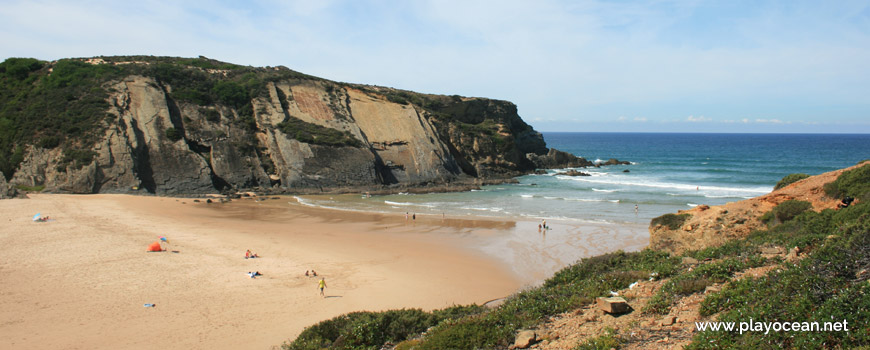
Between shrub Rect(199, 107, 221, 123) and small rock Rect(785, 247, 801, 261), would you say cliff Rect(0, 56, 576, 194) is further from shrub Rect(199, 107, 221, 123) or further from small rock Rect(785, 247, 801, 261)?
small rock Rect(785, 247, 801, 261)

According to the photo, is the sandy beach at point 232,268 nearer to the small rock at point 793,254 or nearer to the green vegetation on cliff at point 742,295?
the green vegetation on cliff at point 742,295

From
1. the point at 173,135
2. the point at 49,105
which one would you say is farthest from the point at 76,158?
the point at 49,105

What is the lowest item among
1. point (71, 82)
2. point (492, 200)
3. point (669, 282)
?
point (492, 200)

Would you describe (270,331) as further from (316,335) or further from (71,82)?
(71,82)

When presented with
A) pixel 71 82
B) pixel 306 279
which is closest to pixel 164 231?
pixel 306 279

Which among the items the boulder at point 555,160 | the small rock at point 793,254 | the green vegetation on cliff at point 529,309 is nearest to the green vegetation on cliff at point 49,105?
the green vegetation on cliff at point 529,309

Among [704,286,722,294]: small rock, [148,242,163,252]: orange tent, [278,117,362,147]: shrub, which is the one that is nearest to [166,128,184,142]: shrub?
[278,117,362,147]: shrub

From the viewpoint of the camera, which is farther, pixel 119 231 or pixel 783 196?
pixel 119 231

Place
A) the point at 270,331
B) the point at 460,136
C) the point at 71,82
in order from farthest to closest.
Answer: the point at 460,136 → the point at 71,82 → the point at 270,331
